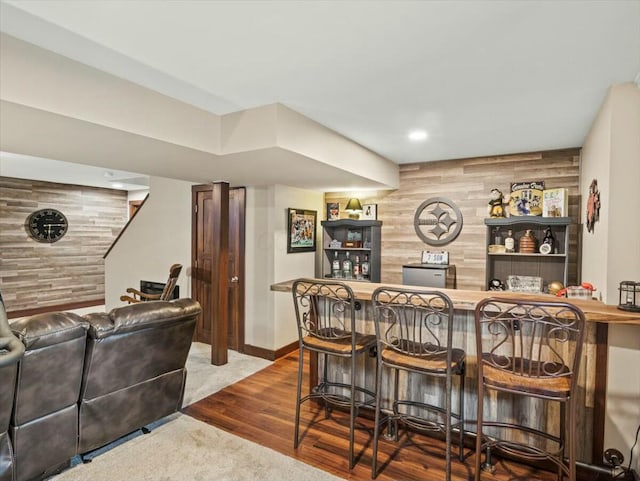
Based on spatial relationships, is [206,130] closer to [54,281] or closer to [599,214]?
[599,214]

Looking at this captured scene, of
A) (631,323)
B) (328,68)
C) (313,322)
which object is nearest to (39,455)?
(313,322)

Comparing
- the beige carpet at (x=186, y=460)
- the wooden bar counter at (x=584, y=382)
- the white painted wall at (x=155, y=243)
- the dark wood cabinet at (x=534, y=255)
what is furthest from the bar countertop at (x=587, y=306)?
the white painted wall at (x=155, y=243)

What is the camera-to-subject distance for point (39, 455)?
2.11m

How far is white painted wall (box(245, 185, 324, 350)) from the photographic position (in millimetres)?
4562

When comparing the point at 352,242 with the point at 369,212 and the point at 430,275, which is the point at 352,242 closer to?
the point at 369,212

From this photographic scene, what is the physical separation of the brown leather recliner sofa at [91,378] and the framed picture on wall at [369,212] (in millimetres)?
2998

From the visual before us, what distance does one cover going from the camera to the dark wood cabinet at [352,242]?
197 inches

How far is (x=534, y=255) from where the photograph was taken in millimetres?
3875

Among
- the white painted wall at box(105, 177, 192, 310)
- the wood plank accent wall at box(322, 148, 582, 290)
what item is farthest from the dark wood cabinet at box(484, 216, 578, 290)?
the white painted wall at box(105, 177, 192, 310)

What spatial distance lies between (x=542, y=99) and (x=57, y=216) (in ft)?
27.3

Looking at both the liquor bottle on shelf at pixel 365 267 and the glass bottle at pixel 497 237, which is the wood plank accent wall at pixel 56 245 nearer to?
the liquor bottle on shelf at pixel 365 267

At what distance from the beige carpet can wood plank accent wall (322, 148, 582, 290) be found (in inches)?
120

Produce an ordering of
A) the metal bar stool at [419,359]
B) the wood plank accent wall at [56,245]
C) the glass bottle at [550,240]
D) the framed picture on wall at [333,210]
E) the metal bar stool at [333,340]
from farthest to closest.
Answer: the wood plank accent wall at [56,245]
the framed picture on wall at [333,210]
the glass bottle at [550,240]
the metal bar stool at [333,340]
the metal bar stool at [419,359]

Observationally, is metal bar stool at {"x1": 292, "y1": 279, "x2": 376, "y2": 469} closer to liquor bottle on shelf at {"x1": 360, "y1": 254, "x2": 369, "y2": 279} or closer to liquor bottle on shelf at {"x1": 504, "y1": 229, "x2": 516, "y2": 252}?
liquor bottle on shelf at {"x1": 360, "y1": 254, "x2": 369, "y2": 279}
